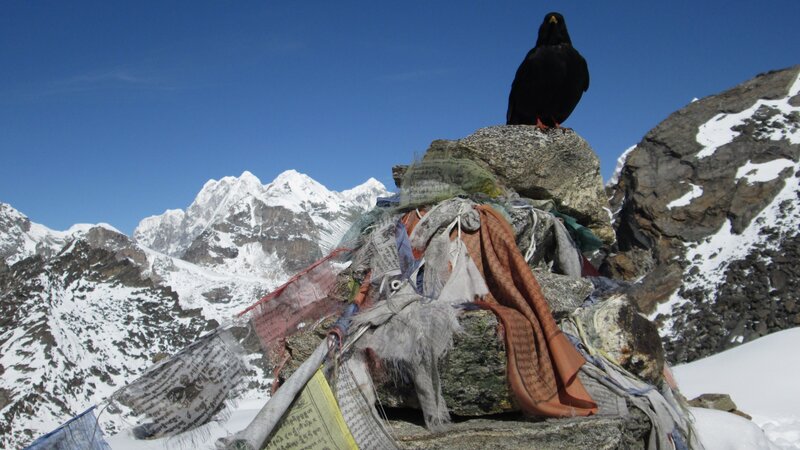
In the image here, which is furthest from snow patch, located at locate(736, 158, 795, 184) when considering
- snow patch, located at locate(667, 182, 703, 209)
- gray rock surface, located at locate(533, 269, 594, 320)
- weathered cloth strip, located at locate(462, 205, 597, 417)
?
weathered cloth strip, located at locate(462, 205, 597, 417)

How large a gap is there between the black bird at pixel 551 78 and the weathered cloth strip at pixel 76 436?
442 cm

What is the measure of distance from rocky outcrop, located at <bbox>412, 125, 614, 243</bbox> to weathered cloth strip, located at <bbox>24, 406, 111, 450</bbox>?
269 cm

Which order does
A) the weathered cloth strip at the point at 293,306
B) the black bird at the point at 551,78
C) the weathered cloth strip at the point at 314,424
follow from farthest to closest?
the black bird at the point at 551,78 < the weathered cloth strip at the point at 293,306 < the weathered cloth strip at the point at 314,424

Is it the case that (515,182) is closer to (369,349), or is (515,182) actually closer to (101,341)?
(369,349)

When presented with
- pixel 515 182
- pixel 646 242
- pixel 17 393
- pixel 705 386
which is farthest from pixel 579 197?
pixel 17 393

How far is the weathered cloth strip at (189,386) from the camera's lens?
3.49 meters

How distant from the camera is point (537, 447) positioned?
3404 mm

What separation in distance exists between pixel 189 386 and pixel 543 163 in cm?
292

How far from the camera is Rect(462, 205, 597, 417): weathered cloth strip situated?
11.6 ft

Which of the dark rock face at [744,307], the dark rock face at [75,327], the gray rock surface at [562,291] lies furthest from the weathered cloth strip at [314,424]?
the dark rock face at [75,327]

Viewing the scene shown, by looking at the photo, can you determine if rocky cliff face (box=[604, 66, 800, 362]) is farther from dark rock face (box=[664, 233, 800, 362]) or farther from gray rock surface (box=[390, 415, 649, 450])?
gray rock surface (box=[390, 415, 649, 450])

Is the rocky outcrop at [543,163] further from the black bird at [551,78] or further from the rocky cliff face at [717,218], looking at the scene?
the rocky cliff face at [717,218]

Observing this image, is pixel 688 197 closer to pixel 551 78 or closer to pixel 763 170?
pixel 763 170

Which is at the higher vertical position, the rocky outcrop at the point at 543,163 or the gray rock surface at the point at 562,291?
the rocky outcrop at the point at 543,163
